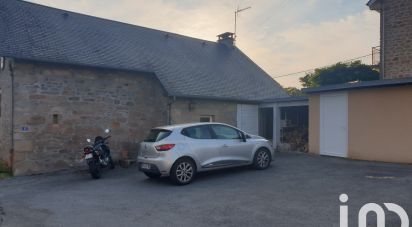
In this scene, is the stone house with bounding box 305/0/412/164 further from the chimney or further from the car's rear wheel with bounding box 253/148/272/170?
the chimney

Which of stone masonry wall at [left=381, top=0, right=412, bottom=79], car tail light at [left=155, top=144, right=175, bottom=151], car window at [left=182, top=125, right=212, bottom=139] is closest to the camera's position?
car tail light at [left=155, top=144, right=175, bottom=151]

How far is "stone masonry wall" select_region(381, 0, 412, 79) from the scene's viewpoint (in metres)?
12.5

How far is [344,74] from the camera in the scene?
26.7 metres

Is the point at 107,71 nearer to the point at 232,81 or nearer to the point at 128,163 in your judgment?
the point at 128,163

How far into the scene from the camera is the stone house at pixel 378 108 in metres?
10.1

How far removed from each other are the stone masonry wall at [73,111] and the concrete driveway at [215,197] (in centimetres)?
137

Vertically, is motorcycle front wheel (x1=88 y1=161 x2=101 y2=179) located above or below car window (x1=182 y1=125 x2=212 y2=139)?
below

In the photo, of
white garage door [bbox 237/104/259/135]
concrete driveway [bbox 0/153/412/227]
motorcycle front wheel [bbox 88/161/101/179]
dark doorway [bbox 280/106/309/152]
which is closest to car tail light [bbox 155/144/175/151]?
concrete driveway [bbox 0/153/412/227]

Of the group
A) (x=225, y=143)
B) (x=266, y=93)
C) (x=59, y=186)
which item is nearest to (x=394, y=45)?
(x=266, y=93)

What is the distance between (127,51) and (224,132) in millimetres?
7126

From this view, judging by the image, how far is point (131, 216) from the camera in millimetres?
5621

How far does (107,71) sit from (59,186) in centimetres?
517

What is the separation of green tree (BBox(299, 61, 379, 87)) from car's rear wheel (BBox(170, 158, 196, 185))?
2184 centimetres

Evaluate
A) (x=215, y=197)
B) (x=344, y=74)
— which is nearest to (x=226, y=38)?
(x=344, y=74)
